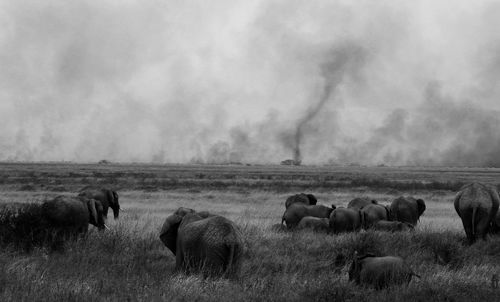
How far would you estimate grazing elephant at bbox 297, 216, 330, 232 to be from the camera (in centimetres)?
1989

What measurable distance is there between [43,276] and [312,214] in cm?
1397

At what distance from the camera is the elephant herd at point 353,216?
1945 cm

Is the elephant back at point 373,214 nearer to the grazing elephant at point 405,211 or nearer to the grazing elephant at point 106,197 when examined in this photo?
the grazing elephant at point 405,211

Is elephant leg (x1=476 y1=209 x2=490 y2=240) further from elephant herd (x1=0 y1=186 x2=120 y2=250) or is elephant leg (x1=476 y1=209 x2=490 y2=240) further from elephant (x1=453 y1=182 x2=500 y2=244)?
elephant herd (x1=0 y1=186 x2=120 y2=250)

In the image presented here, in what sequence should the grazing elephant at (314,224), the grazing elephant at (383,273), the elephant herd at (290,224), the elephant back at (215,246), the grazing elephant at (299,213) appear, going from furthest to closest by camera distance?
the grazing elephant at (299,213), the grazing elephant at (314,224), the grazing elephant at (383,273), the elephant herd at (290,224), the elephant back at (215,246)

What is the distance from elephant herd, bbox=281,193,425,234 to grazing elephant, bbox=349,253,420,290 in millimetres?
8002

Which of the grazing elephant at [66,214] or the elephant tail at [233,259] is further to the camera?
the grazing elephant at [66,214]

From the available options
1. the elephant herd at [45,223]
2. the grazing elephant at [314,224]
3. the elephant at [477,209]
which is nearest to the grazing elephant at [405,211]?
the grazing elephant at [314,224]

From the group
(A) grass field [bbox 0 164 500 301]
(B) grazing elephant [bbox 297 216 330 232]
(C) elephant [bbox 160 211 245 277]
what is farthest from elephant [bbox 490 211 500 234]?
(C) elephant [bbox 160 211 245 277]

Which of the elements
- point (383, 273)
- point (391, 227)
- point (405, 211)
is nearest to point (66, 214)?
point (383, 273)

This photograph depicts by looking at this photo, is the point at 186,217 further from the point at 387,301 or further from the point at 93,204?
the point at 93,204

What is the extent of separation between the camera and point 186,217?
1206cm

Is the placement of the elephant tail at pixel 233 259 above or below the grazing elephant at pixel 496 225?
above

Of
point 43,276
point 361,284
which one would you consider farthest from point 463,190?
point 43,276
